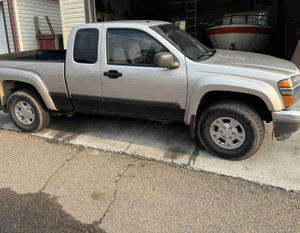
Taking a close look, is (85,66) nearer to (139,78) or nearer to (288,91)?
(139,78)

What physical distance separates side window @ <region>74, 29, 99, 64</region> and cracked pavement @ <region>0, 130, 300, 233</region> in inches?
60.6

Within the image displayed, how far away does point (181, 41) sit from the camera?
13.2ft

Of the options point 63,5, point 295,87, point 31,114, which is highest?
point 63,5

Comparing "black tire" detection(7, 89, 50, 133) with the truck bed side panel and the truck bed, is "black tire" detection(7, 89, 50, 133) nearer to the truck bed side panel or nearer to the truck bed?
the truck bed side panel

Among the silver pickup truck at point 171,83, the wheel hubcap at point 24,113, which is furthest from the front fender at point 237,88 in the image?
the wheel hubcap at point 24,113

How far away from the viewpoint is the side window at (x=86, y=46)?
4094mm

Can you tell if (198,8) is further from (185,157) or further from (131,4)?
(185,157)

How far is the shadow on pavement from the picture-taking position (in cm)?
261

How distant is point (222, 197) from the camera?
2977 millimetres

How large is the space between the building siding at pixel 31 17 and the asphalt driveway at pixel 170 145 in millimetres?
6090

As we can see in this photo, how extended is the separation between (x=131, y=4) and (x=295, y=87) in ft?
34.3

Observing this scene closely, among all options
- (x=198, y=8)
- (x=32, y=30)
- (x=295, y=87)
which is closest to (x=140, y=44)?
(x=295, y=87)

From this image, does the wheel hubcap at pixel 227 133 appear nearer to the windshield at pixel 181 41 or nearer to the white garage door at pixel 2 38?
the windshield at pixel 181 41

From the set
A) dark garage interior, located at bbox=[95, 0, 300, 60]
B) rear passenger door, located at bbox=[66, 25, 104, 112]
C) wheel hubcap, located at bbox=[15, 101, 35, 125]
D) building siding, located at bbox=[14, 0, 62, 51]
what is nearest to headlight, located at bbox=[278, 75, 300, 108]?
rear passenger door, located at bbox=[66, 25, 104, 112]
